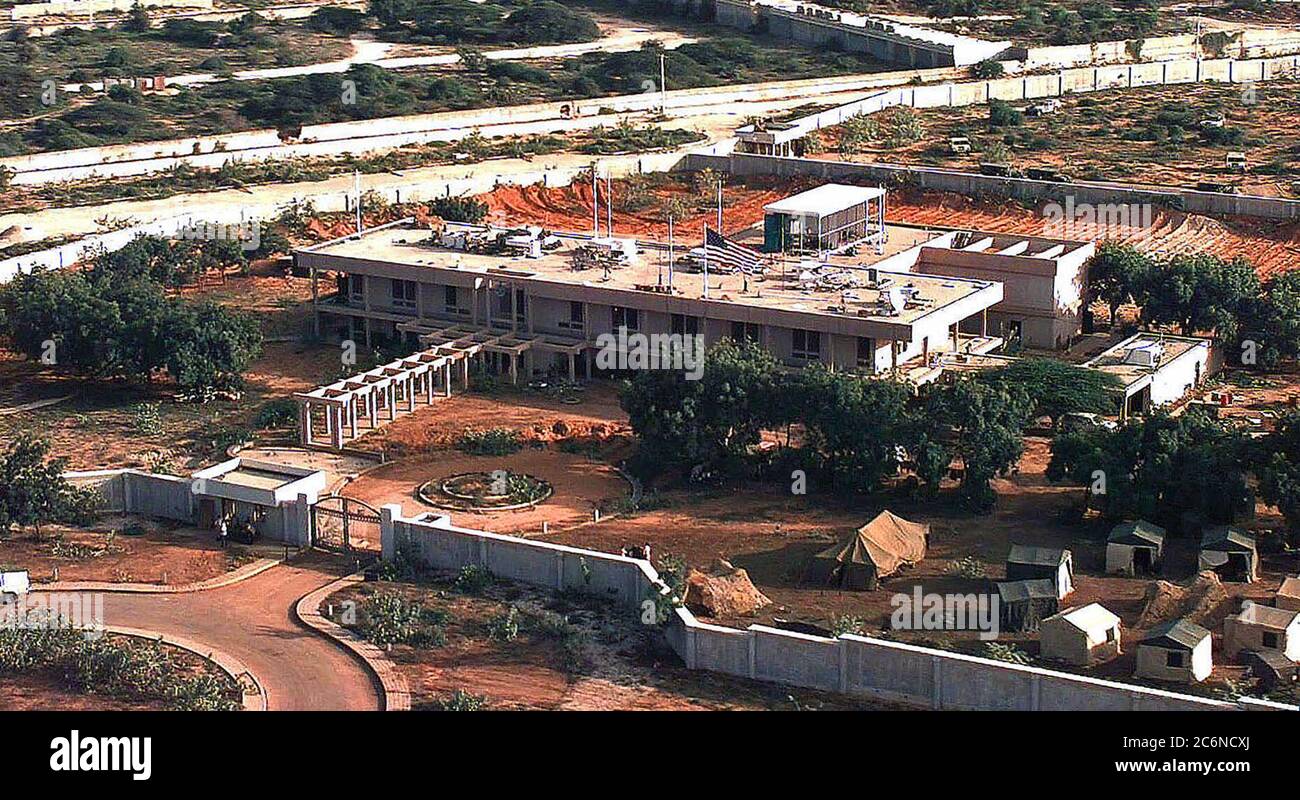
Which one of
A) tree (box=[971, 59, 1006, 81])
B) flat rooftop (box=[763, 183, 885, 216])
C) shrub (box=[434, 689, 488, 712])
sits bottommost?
shrub (box=[434, 689, 488, 712])

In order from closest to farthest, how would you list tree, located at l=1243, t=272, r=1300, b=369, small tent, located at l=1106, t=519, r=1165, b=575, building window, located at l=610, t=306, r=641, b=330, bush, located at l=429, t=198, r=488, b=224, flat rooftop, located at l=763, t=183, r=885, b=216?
1. small tent, located at l=1106, t=519, r=1165, b=575
2. building window, located at l=610, t=306, r=641, b=330
3. tree, located at l=1243, t=272, r=1300, b=369
4. flat rooftop, located at l=763, t=183, r=885, b=216
5. bush, located at l=429, t=198, r=488, b=224

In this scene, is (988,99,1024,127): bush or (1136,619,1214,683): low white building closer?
(1136,619,1214,683): low white building

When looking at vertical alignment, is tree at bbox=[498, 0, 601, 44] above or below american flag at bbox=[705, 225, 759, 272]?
above

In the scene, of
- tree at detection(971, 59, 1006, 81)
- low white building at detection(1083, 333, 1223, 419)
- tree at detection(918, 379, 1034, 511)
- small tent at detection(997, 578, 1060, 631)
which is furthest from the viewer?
tree at detection(971, 59, 1006, 81)

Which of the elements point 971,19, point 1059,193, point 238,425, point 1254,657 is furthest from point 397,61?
point 1254,657

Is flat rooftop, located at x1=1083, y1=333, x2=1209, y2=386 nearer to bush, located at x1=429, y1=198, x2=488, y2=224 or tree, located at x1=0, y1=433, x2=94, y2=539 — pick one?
bush, located at x1=429, y1=198, x2=488, y2=224

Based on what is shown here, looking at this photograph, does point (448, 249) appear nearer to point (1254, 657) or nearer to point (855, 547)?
point (855, 547)

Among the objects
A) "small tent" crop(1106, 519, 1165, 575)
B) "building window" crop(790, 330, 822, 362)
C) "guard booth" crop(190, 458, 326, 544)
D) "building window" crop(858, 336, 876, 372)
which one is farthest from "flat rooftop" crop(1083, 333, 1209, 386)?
"guard booth" crop(190, 458, 326, 544)
